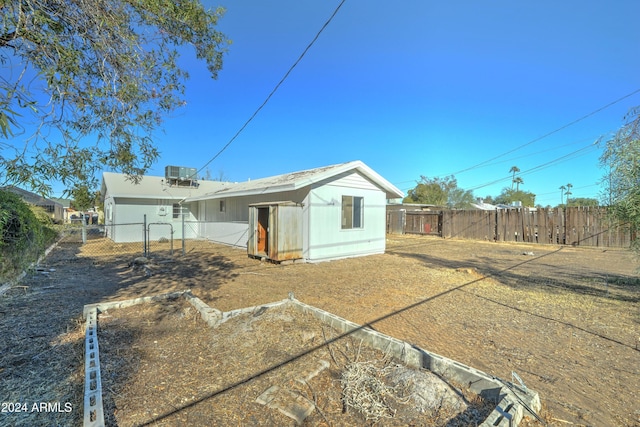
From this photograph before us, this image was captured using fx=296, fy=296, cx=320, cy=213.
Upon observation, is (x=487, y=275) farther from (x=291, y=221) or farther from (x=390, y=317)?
(x=291, y=221)

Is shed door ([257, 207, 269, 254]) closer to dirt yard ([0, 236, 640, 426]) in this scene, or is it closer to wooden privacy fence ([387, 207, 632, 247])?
dirt yard ([0, 236, 640, 426])

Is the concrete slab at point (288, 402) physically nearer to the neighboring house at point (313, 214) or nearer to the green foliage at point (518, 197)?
the neighboring house at point (313, 214)

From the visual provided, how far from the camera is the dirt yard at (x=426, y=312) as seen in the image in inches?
106

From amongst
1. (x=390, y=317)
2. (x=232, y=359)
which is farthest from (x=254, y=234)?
(x=232, y=359)

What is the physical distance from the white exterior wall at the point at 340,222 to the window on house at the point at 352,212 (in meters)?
0.16

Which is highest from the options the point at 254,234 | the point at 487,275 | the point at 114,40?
the point at 114,40

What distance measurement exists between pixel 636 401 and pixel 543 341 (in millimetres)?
1252

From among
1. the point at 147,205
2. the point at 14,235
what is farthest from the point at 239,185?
the point at 14,235

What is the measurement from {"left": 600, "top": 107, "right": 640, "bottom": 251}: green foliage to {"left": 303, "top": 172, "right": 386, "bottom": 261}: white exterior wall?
700 centimetres

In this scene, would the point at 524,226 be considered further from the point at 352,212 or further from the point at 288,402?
the point at 288,402

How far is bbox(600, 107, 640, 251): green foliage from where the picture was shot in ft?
16.4

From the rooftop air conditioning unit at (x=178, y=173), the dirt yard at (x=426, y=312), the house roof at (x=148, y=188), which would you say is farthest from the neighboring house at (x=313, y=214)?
the rooftop air conditioning unit at (x=178, y=173)

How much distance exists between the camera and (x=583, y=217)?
1506 cm

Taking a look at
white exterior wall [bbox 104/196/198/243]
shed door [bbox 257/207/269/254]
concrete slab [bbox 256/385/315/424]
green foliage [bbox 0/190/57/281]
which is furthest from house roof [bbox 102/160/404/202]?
concrete slab [bbox 256/385/315/424]
